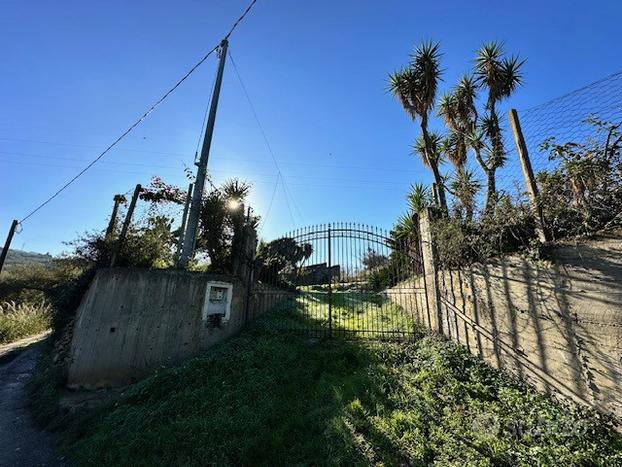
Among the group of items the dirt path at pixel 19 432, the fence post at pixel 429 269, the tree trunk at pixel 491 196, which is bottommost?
the dirt path at pixel 19 432

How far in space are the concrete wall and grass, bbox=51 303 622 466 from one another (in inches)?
45.0

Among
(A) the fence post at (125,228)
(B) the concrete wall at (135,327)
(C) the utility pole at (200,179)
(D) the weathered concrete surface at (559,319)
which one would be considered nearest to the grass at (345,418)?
(D) the weathered concrete surface at (559,319)

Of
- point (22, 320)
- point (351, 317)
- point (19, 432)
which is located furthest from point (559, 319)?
point (22, 320)

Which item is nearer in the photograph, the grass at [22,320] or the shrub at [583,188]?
the shrub at [583,188]

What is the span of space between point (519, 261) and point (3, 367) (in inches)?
552

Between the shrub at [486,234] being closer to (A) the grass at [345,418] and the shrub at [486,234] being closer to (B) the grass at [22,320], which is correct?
(A) the grass at [345,418]

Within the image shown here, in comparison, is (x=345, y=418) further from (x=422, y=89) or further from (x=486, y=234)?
(x=422, y=89)

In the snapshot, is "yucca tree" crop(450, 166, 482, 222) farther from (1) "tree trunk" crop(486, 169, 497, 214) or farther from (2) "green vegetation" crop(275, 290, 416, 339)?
(2) "green vegetation" crop(275, 290, 416, 339)

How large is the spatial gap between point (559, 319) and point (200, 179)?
861 centimetres

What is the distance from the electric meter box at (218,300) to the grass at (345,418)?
147cm

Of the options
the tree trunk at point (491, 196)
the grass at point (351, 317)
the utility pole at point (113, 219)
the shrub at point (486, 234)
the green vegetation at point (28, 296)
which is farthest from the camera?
the green vegetation at point (28, 296)

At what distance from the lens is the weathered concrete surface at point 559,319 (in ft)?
11.6

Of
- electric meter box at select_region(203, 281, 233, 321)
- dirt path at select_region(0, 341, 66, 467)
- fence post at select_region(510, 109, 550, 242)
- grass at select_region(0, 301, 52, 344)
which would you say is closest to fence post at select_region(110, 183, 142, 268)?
electric meter box at select_region(203, 281, 233, 321)

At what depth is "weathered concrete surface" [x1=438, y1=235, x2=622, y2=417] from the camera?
3537 millimetres
